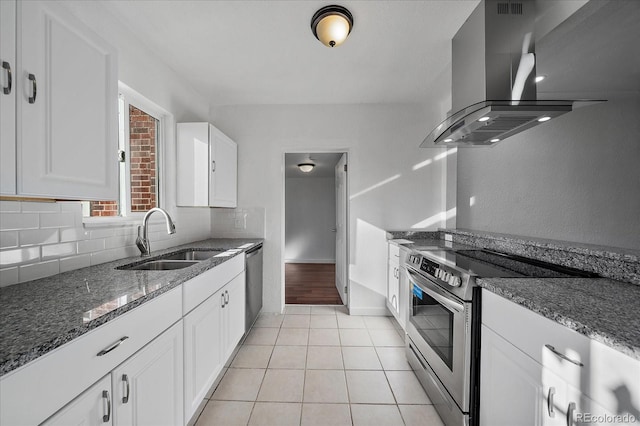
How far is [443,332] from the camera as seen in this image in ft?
5.50

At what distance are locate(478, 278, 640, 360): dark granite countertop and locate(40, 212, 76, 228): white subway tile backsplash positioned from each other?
2.17 metres

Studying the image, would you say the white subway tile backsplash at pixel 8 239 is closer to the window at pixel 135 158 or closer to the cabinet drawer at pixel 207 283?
the window at pixel 135 158

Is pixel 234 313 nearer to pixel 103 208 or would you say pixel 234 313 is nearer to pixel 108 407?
pixel 103 208

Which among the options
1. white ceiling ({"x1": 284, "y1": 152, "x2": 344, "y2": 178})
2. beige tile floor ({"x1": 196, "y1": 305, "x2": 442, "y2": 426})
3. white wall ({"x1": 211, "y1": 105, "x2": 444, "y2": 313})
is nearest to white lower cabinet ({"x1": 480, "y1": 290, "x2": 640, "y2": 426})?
beige tile floor ({"x1": 196, "y1": 305, "x2": 442, "y2": 426})

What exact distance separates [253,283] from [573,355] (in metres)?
2.49

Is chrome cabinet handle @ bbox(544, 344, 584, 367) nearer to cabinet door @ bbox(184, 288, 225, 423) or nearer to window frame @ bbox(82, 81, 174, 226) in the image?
cabinet door @ bbox(184, 288, 225, 423)

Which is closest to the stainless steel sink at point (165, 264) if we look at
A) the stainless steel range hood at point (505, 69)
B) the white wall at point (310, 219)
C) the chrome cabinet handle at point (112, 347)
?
the chrome cabinet handle at point (112, 347)

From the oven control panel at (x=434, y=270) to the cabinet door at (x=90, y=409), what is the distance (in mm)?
1547

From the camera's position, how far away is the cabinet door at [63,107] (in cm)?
94

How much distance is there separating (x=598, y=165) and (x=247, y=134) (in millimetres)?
3128

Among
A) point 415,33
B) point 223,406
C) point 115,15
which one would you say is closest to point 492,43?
point 415,33

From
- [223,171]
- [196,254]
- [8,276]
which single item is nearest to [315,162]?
[223,171]

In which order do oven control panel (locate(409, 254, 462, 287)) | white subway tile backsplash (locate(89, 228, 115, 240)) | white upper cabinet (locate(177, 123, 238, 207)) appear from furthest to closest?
white upper cabinet (locate(177, 123, 238, 207)) < white subway tile backsplash (locate(89, 228, 115, 240)) < oven control panel (locate(409, 254, 462, 287))

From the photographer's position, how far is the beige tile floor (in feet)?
5.65
